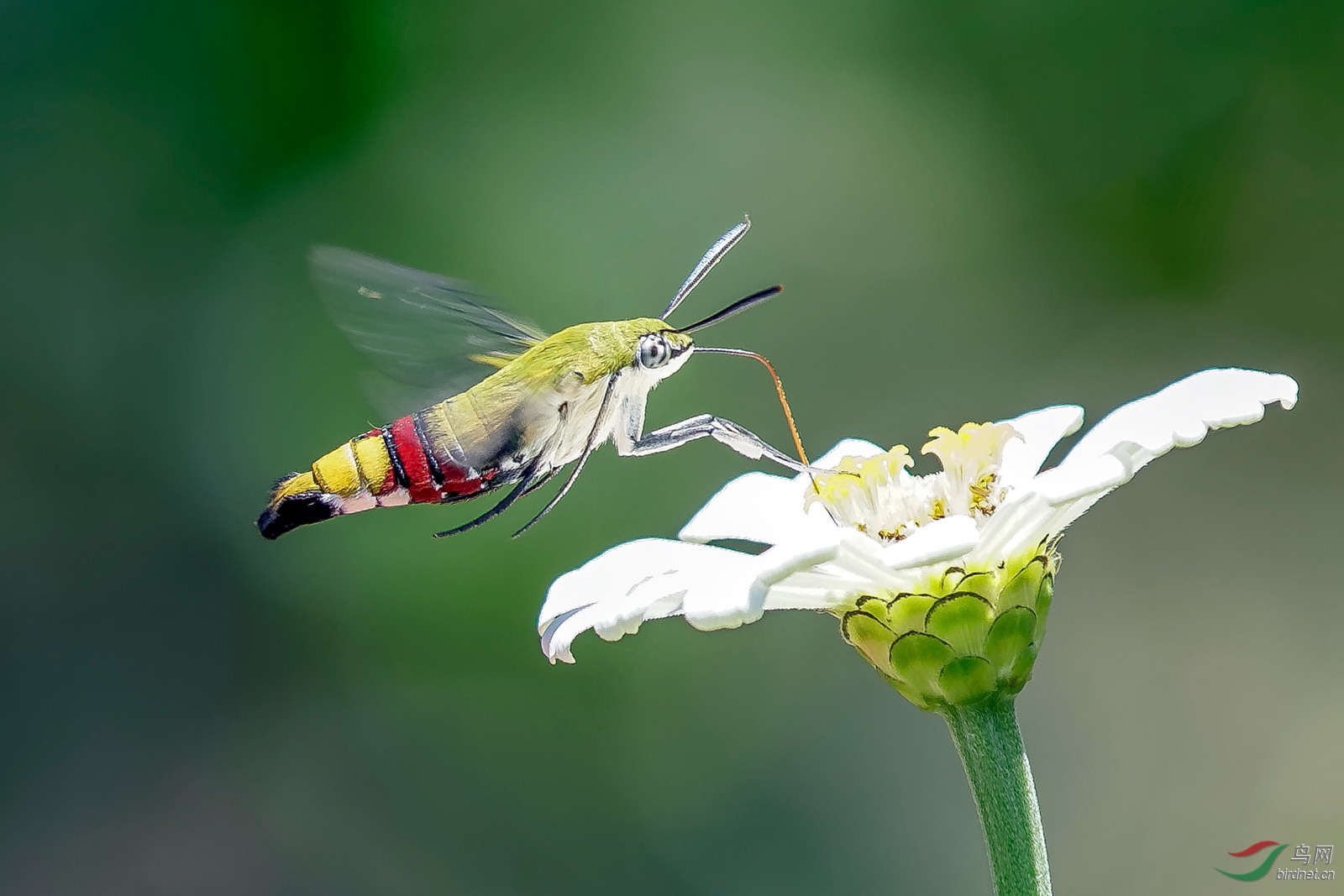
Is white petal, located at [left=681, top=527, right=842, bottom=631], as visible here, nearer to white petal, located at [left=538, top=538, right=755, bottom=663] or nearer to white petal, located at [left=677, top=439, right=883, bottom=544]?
white petal, located at [left=538, top=538, right=755, bottom=663]

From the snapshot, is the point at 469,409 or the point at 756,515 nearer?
the point at 756,515

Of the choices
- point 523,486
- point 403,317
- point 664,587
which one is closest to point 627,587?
point 664,587

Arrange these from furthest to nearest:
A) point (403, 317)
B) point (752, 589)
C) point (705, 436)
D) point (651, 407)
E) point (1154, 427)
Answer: point (651, 407), point (403, 317), point (705, 436), point (1154, 427), point (752, 589)

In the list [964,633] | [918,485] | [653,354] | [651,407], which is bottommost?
[964,633]

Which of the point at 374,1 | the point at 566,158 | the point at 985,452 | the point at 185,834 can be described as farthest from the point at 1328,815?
the point at 374,1

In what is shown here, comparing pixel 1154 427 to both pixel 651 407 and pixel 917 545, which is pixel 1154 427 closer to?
pixel 917 545

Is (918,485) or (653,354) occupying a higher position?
(653,354)

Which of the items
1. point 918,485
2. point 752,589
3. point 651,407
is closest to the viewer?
point 752,589
